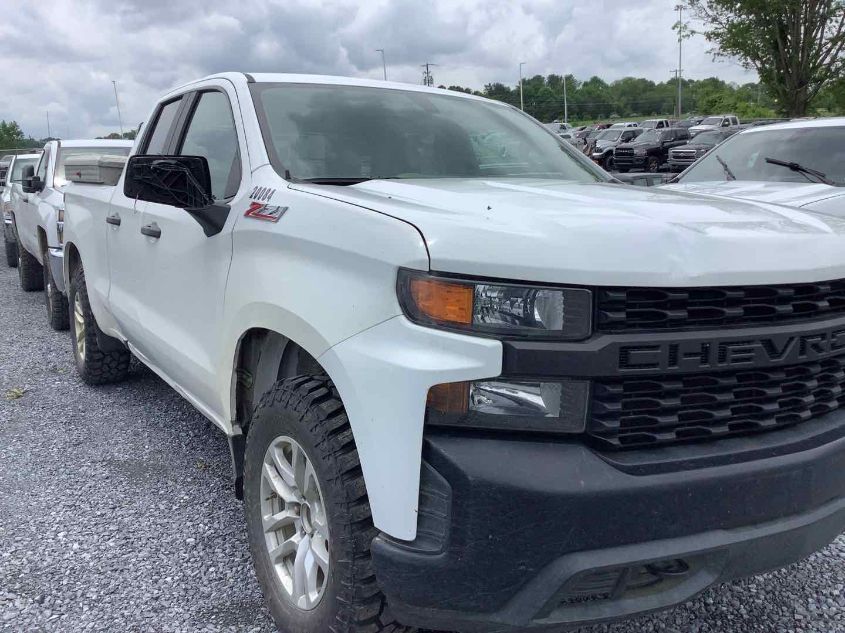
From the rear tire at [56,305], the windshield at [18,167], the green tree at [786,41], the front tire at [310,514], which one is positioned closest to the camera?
the front tire at [310,514]

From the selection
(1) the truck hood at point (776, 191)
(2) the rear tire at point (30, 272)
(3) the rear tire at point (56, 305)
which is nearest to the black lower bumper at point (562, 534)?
(1) the truck hood at point (776, 191)

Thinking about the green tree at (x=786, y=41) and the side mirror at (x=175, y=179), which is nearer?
the side mirror at (x=175, y=179)

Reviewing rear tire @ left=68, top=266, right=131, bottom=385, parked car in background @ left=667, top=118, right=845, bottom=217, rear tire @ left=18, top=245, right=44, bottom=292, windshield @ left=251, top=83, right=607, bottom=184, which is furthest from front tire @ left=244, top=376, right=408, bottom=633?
rear tire @ left=18, top=245, right=44, bottom=292

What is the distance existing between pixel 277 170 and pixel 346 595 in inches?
58.9

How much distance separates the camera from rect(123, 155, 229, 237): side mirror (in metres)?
2.78

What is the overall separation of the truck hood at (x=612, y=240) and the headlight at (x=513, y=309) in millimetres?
31

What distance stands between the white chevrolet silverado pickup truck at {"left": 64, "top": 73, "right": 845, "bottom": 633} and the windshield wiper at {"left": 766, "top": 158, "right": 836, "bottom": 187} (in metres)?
3.77

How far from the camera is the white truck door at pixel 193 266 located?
2.90 metres

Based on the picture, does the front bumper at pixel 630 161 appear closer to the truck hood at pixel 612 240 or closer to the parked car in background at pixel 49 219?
the parked car in background at pixel 49 219

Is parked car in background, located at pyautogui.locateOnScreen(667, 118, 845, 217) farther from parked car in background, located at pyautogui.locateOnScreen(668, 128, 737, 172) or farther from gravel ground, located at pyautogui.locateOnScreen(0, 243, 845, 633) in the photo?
parked car in background, located at pyautogui.locateOnScreen(668, 128, 737, 172)

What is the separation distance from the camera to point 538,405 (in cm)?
185

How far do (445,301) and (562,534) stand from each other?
1.97ft

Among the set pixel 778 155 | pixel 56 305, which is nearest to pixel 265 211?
pixel 778 155

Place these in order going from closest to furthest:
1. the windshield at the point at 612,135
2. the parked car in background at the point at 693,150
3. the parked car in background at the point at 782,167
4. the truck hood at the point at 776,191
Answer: the truck hood at the point at 776,191
the parked car in background at the point at 782,167
the parked car in background at the point at 693,150
the windshield at the point at 612,135
